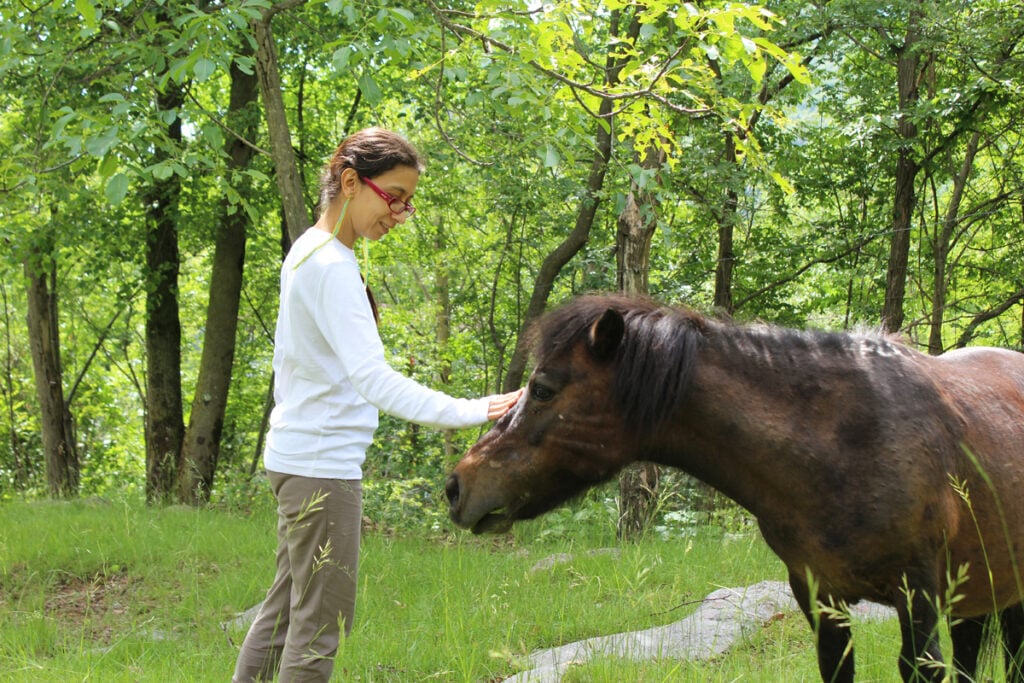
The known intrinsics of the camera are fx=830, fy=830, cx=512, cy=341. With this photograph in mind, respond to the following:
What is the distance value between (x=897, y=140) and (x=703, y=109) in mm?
6794

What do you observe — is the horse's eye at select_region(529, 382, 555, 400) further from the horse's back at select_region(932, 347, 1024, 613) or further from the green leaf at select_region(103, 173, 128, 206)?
the green leaf at select_region(103, 173, 128, 206)

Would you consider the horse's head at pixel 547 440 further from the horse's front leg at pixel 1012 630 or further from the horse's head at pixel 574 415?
the horse's front leg at pixel 1012 630

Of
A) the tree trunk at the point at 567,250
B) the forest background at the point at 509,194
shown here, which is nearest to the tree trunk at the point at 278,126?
the forest background at the point at 509,194

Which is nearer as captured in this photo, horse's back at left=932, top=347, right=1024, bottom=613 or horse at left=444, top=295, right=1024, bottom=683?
horse at left=444, top=295, right=1024, bottom=683

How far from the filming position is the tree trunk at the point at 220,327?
1140cm

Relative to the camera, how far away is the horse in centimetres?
270

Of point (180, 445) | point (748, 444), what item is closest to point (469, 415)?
point (748, 444)

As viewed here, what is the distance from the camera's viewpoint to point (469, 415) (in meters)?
2.69

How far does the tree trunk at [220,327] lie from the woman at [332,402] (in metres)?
9.03

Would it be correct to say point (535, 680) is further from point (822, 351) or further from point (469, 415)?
point (822, 351)

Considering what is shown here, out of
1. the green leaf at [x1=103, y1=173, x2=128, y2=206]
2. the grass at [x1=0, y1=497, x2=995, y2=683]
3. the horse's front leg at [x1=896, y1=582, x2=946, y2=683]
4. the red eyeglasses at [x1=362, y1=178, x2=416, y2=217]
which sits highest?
the green leaf at [x1=103, y1=173, x2=128, y2=206]

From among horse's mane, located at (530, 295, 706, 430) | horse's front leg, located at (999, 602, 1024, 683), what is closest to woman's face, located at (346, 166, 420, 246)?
horse's mane, located at (530, 295, 706, 430)

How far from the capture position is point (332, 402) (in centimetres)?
271

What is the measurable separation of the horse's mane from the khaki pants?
0.88 meters
